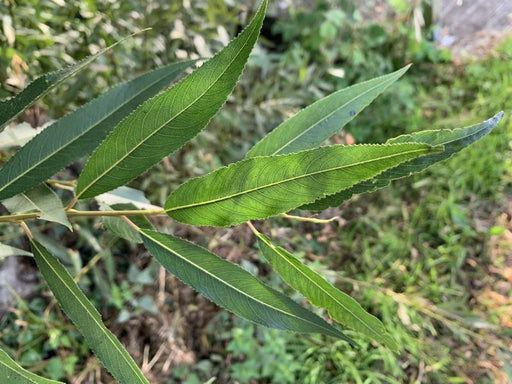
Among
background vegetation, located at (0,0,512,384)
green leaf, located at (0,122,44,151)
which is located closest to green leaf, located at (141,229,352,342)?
green leaf, located at (0,122,44,151)

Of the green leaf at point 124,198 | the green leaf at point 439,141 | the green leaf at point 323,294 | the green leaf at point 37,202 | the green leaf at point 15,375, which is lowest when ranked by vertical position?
the green leaf at point 323,294

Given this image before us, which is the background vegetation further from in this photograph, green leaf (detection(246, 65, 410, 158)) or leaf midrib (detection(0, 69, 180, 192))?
green leaf (detection(246, 65, 410, 158))

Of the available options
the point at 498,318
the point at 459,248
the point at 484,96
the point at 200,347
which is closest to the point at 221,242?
the point at 200,347

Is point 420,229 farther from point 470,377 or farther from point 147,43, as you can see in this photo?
point 147,43

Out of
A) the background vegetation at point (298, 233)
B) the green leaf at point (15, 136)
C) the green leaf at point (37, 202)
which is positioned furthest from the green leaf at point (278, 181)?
the background vegetation at point (298, 233)

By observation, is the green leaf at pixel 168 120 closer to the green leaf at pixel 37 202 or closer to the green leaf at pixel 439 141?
the green leaf at pixel 37 202

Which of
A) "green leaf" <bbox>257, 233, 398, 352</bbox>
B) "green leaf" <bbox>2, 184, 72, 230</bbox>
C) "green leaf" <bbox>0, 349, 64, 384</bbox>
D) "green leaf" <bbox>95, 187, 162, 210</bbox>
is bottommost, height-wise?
"green leaf" <bbox>257, 233, 398, 352</bbox>

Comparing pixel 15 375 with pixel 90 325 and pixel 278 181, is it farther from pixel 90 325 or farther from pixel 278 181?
pixel 278 181
